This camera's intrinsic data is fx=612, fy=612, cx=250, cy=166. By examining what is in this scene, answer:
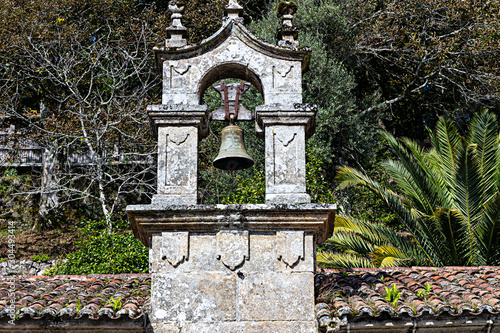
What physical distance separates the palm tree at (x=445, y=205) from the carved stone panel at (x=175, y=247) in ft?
18.8

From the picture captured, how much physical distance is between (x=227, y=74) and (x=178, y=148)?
1241 mm

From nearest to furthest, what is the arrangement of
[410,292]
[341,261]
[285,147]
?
[285,147]
[410,292]
[341,261]

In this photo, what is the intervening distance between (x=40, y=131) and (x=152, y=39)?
14.4 feet

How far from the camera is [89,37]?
753 inches

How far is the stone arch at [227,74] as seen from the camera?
23.8ft

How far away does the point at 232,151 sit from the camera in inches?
289

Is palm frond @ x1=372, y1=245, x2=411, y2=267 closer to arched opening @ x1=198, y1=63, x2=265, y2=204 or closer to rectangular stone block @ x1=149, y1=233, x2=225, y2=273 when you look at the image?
arched opening @ x1=198, y1=63, x2=265, y2=204

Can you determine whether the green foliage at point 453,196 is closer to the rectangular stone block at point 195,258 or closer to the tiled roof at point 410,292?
the tiled roof at point 410,292

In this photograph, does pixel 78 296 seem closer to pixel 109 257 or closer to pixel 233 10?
pixel 233 10

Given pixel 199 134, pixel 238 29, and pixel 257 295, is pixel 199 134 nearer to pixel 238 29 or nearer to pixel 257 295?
pixel 238 29

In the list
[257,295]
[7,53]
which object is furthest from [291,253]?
[7,53]

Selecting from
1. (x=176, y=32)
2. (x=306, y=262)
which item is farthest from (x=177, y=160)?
(x=306, y=262)

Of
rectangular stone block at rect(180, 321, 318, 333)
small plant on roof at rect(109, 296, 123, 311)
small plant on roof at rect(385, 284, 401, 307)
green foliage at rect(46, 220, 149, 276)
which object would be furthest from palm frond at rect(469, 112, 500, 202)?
small plant on roof at rect(109, 296, 123, 311)

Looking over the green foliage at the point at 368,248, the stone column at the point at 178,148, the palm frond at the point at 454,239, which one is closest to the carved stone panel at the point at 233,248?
the stone column at the point at 178,148
